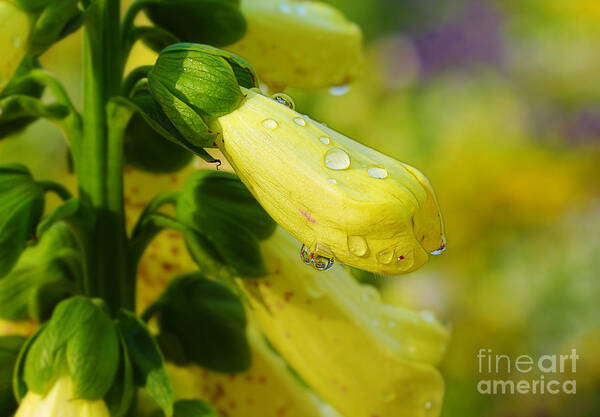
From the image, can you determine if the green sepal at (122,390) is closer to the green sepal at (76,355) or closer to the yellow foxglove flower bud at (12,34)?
the green sepal at (76,355)

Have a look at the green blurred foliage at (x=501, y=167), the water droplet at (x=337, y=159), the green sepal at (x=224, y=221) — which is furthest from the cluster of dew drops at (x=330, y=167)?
the green blurred foliage at (x=501, y=167)

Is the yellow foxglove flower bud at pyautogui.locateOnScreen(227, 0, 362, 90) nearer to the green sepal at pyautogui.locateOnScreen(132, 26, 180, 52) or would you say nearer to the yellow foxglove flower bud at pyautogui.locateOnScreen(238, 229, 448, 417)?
the green sepal at pyautogui.locateOnScreen(132, 26, 180, 52)

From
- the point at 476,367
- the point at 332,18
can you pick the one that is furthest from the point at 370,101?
the point at 332,18

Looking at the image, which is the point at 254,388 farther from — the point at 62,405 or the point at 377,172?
the point at 377,172

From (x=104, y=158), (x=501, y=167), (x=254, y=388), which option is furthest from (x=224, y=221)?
(x=501, y=167)

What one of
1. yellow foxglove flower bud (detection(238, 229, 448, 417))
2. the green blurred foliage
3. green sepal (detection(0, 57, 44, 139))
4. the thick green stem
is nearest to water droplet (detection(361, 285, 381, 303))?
yellow foxglove flower bud (detection(238, 229, 448, 417))

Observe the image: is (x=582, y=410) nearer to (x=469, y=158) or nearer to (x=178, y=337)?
(x=469, y=158)
